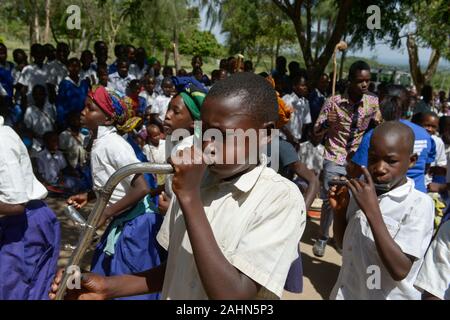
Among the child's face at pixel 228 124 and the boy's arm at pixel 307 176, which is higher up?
the child's face at pixel 228 124

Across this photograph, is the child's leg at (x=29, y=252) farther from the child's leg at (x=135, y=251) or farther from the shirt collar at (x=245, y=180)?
the shirt collar at (x=245, y=180)

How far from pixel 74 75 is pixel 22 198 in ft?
15.1

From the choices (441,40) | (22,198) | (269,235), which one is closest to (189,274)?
(269,235)

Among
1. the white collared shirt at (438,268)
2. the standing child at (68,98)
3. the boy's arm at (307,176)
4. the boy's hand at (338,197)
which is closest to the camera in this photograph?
the white collared shirt at (438,268)

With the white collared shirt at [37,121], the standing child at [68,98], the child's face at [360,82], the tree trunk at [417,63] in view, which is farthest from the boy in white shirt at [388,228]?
the tree trunk at [417,63]

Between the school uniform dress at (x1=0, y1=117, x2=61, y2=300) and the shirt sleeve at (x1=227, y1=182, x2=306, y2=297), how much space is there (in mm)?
1538

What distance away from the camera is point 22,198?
89.8 inches

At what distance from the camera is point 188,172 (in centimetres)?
106

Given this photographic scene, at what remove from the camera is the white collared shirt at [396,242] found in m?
1.92

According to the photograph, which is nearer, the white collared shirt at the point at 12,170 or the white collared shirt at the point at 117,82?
the white collared shirt at the point at 12,170

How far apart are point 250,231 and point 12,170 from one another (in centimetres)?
155

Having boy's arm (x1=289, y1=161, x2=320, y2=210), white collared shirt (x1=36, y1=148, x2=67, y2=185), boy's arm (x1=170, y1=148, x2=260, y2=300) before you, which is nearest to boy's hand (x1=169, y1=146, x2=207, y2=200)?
boy's arm (x1=170, y1=148, x2=260, y2=300)

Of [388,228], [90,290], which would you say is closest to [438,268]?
[388,228]

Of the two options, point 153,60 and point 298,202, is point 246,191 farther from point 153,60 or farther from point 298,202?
point 153,60
